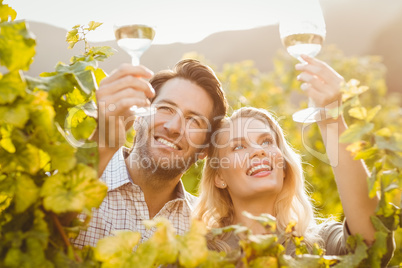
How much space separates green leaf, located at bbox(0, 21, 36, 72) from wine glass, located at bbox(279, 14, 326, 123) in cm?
105

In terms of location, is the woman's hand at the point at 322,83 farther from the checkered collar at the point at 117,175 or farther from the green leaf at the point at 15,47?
the checkered collar at the point at 117,175

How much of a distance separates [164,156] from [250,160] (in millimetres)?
585

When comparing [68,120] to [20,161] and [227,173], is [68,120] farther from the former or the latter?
[227,173]

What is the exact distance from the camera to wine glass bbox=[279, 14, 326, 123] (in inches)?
69.1

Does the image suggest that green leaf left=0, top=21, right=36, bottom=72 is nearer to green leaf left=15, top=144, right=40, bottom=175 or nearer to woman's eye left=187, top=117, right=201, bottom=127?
green leaf left=15, top=144, right=40, bottom=175

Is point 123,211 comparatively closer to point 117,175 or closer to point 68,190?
point 117,175

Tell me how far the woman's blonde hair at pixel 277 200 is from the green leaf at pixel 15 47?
184 cm

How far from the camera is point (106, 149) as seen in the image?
1617 mm

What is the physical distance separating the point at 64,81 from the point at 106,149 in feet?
1.14

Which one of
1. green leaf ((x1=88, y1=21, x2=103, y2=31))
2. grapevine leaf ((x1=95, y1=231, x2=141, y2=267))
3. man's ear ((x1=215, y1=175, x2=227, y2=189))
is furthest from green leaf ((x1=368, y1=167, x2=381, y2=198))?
man's ear ((x1=215, y1=175, x2=227, y2=189))

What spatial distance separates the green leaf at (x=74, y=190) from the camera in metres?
1.13

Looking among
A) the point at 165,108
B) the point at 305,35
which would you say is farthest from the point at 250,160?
the point at 305,35

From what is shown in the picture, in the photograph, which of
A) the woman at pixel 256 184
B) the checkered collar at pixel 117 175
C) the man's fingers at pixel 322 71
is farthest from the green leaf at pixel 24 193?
the checkered collar at pixel 117 175

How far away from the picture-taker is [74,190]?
3.83 feet
